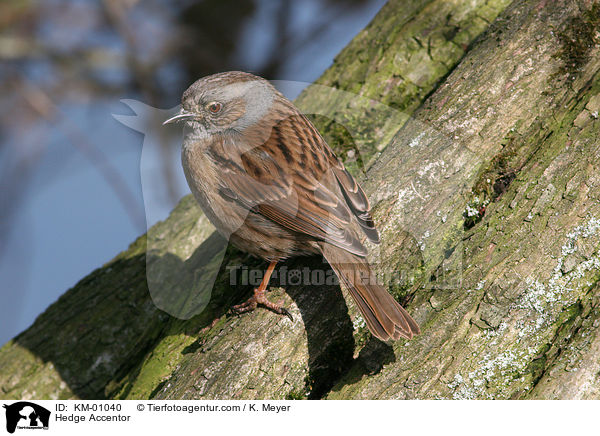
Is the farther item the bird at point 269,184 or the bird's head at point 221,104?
the bird's head at point 221,104

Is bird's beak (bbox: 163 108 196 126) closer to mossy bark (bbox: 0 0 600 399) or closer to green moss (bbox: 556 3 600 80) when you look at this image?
mossy bark (bbox: 0 0 600 399)

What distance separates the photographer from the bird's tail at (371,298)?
2480 millimetres

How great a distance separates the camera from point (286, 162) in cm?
310

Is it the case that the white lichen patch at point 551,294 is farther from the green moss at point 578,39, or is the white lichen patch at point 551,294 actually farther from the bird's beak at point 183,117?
the bird's beak at point 183,117

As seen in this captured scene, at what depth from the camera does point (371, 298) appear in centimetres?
262

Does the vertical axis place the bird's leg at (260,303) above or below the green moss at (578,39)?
above

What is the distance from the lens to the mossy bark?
96.1 inches

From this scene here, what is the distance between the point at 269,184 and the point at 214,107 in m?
0.70

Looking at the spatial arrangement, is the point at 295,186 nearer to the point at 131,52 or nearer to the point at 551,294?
the point at 551,294

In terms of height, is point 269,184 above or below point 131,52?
below
